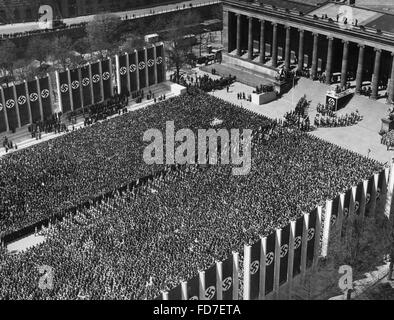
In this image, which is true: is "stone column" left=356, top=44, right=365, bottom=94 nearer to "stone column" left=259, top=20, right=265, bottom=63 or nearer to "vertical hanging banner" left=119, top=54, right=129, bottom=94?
"stone column" left=259, top=20, right=265, bottom=63

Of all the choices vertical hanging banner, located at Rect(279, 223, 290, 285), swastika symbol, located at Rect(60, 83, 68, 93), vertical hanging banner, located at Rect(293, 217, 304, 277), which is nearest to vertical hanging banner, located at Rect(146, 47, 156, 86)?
swastika symbol, located at Rect(60, 83, 68, 93)

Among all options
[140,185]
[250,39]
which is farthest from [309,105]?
[140,185]

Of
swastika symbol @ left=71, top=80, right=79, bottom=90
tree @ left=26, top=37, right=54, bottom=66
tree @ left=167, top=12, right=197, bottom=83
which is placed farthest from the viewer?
tree @ left=26, top=37, right=54, bottom=66

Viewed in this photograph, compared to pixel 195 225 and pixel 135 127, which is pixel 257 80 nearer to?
pixel 135 127

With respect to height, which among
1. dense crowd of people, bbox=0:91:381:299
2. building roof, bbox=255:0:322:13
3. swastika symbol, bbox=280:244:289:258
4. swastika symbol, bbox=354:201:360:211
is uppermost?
building roof, bbox=255:0:322:13

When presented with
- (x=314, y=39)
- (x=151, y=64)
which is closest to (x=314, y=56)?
(x=314, y=39)

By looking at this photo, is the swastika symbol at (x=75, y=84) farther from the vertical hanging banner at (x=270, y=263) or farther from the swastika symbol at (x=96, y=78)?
the vertical hanging banner at (x=270, y=263)

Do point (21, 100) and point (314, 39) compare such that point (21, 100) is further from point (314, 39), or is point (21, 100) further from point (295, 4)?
point (295, 4)
